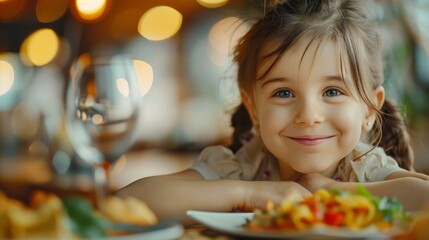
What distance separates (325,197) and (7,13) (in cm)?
606

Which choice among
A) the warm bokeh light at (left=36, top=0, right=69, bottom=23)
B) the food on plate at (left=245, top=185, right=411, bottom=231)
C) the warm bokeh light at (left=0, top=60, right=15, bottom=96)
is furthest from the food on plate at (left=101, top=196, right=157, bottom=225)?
the warm bokeh light at (left=36, top=0, right=69, bottom=23)

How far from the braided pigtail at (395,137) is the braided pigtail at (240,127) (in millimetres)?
299

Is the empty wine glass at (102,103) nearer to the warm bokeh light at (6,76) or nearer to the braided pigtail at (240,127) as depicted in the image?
the braided pigtail at (240,127)

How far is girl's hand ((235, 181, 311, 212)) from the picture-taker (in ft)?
4.04

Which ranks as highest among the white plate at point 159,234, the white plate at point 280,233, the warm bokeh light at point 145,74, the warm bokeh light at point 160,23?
the warm bokeh light at point 160,23

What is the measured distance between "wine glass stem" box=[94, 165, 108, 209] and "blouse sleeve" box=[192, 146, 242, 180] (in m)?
0.56

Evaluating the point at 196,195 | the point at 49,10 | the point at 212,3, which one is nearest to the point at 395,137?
the point at 196,195

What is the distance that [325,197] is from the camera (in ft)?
3.08

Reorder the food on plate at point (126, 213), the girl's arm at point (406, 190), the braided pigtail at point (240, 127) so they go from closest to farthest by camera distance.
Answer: the food on plate at point (126, 213)
the girl's arm at point (406, 190)
the braided pigtail at point (240, 127)

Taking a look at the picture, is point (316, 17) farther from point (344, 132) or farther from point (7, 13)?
point (7, 13)

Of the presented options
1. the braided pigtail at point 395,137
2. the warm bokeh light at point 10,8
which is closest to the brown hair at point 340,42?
the braided pigtail at point 395,137

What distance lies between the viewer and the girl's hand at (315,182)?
135 centimetres

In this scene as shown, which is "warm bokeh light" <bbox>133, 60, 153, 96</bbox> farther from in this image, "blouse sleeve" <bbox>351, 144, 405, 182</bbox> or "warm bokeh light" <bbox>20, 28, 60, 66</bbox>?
"blouse sleeve" <bbox>351, 144, 405, 182</bbox>

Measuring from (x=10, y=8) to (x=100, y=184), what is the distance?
19.5ft
